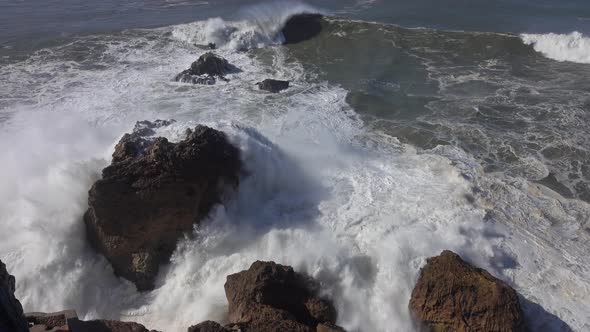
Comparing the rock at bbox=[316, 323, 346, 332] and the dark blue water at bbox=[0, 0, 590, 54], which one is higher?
the dark blue water at bbox=[0, 0, 590, 54]

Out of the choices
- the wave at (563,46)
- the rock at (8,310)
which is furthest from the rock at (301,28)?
Answer: the rock at (8,310)

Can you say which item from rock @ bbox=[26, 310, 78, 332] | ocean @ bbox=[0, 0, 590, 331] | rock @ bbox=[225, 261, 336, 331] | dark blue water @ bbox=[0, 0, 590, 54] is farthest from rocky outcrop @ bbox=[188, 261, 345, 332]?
dark blue water @ bbox=[0, 0, 590, 54]

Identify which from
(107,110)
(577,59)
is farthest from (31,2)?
(577,59)

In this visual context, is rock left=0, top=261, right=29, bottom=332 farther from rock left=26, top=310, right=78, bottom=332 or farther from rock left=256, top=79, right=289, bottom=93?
rock left=256, top=79, right=289, bottom=93

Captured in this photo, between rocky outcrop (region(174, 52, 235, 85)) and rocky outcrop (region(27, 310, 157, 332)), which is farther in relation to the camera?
rocky outcrop (region(174, 52, 235, 85))

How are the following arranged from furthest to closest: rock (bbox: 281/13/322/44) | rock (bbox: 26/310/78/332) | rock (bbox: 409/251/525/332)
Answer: rock (bbox: 281/13/322/44)
rock (bbox: 409/251/525/332)
rock (bbox: 26/310/78/332)

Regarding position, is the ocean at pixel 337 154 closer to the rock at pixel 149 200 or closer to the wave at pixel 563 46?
the wave at pixel 563 46
